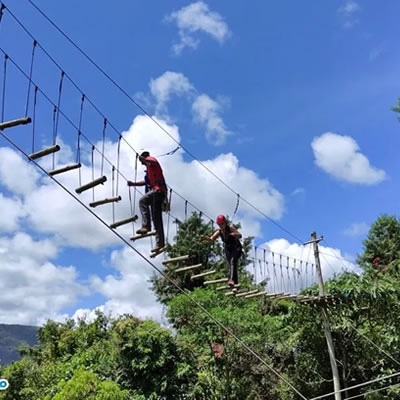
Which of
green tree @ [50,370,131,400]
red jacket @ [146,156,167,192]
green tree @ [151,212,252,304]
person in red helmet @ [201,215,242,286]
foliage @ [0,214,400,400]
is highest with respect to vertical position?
green tree @ [151,212,252,304]

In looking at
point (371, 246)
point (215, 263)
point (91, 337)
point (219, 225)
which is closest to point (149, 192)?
point (219, 225)

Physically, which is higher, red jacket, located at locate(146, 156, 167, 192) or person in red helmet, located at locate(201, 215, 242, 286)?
red jacket, located at locate(146, 156, 167, 192)

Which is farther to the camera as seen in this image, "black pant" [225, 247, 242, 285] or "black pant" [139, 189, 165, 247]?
"black pant" [225, 247, 242, 285]

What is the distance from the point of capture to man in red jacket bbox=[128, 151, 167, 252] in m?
4.72

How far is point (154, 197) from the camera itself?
15.6 feet

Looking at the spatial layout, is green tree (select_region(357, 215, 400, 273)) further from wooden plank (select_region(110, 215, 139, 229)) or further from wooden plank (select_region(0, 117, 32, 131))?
wooden plank (select_region(0, 117, 32, 131))

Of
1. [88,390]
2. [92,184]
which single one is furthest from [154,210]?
[88,390]

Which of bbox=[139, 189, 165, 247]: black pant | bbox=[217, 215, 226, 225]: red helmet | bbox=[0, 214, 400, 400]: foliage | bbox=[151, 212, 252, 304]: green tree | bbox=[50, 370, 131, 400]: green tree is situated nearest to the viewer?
bbox=[139, 189, 165, 247]: black pant

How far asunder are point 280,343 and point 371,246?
7.79m

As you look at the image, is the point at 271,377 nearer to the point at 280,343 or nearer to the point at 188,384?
the point at 280,343

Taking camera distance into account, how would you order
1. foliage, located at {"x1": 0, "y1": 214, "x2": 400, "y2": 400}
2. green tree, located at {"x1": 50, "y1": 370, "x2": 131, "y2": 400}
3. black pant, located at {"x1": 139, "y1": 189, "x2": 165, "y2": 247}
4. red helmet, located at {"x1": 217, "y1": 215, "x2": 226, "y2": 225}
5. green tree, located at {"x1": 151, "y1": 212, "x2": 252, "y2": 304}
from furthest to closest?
green tree, located at {"x1": 151, "y1": 212, "x2": 252, "y2": 304}
foliage, located at {"x1": 0, "y1": 214, "x2": 400, "y2": 400}
green tree, located at {"x1": 50, "y1": 370, "x2": 131, "y2": 400}
red helmet, located at {"x1": 217, "y1": 215, "x2": 226, "y2": 225}
black pant, located at {"x1": 139, "y1": 189, "x2": 165, "y2": 247}

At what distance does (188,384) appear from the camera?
367 inches

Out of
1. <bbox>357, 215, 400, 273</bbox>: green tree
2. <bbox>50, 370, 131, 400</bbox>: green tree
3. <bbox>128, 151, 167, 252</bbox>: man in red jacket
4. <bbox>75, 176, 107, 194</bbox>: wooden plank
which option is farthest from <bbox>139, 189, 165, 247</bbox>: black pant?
<bbox>357, 215, 400, 273</bbox>: green tree

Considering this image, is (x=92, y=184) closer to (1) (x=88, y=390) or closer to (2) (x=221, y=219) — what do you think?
(2) (x=221, y=219)
